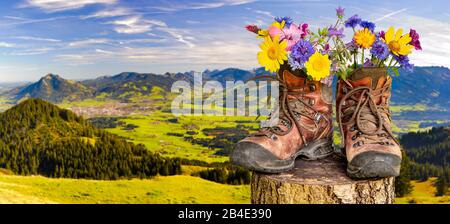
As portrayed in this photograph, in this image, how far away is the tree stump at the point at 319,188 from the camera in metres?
5.86

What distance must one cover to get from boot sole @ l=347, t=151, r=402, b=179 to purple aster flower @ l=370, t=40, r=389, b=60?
1.71 metres

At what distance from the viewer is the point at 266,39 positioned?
6332 millimetres

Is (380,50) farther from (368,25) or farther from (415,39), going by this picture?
(415,39)

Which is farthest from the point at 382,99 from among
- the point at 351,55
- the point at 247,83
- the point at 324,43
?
the point at 247,83

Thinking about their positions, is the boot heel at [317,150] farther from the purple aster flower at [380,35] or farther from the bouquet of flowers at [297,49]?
the purple aster flower at [380,35]

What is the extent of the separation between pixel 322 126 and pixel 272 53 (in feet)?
5.71

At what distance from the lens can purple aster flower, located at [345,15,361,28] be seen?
6.79 metres

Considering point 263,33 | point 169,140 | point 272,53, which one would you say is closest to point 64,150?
point 169,140

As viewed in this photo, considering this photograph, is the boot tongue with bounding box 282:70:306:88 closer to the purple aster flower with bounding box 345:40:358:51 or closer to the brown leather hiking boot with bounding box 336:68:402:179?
the brown leather hiking boot with bounding box 336:68:402:179

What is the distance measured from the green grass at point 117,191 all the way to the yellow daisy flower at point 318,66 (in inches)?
1058

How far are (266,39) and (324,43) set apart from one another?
103 centimetres

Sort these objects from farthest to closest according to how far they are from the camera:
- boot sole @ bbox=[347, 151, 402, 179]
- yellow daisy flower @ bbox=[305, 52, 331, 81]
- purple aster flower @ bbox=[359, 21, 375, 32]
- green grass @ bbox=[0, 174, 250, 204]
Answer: green grass @ bbox=[0, 174, 250, 204], purple aster flower @ bbox=[359, 21, 375, 32], yellow daisy flower @ bbox=[305, 52, 331, 81], boot sole @ bbox=[347, 151, 402, 179]

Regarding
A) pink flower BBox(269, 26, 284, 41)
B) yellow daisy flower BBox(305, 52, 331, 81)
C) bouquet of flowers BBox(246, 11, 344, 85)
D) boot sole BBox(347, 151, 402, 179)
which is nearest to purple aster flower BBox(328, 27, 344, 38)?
bouquet of flowers BBox(246, 11, 344, 85)
